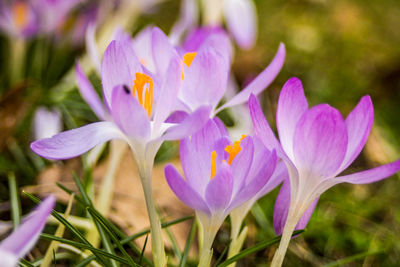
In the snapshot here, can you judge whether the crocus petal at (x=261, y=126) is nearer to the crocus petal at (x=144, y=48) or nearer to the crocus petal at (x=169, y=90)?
the crocus petal at (x=169, y=90)

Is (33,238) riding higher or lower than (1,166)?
higher

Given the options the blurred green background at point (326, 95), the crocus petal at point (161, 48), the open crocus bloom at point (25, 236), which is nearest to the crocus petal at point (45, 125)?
the blurred green background at point (326, 95)

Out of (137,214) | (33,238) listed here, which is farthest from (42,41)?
(33,238)

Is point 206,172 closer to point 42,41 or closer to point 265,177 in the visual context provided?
point 265,177

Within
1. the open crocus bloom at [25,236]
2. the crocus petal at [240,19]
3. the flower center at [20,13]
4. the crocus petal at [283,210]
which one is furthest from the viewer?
the crocus petal at [240,19]

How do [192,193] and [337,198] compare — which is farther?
[337,198]

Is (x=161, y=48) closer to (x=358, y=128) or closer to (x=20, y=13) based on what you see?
(x=358, y=128)

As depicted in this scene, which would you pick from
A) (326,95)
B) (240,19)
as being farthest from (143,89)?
(326,95)

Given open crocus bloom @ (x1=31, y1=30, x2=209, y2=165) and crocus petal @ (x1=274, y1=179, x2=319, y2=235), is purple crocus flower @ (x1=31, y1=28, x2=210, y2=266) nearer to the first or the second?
open crocus bloom @ (x1=31, y1=30, x2=209, y2=165)
